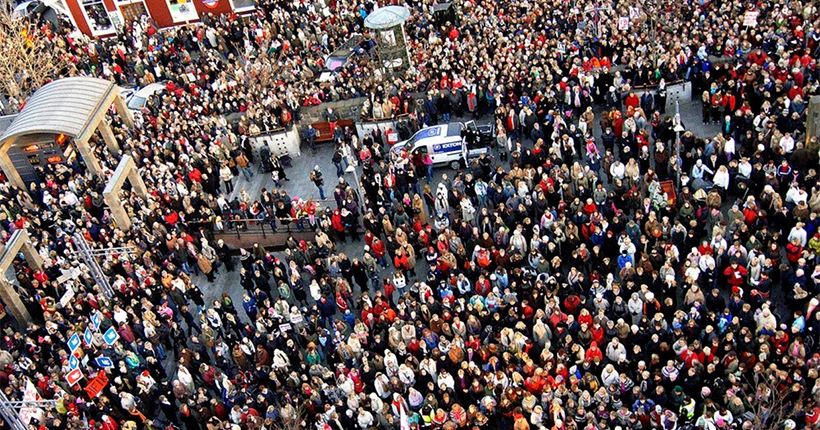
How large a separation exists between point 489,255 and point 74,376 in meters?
10.4

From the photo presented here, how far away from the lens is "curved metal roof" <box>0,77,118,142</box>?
2833cm

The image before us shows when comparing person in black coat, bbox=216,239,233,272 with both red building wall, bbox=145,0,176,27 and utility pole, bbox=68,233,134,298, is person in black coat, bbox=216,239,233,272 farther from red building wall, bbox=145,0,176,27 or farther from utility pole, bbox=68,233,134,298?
red building wall, bbox=145,0,176,27

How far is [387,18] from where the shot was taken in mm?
30547

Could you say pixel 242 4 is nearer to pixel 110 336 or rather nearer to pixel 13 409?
pixel 110 336

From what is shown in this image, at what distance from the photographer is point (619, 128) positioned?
81.7ft

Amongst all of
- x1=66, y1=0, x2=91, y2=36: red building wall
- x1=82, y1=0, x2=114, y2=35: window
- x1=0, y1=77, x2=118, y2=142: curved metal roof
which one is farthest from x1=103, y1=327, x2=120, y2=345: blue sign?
x1=66, y1=0, x2=91, y2=36: red building wall

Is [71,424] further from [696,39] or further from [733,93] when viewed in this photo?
[696,39]

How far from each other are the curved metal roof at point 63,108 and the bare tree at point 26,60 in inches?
242

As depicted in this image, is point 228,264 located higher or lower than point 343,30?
lower

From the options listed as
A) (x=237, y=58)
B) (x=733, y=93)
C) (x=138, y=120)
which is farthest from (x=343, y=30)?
(x=733, y=93)

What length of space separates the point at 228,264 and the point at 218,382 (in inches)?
237

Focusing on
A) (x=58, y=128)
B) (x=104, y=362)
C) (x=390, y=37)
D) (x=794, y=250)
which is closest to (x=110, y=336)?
(x=104, y=362)

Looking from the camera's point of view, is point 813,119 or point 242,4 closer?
point 813,119

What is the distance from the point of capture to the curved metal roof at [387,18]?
3030 cm
